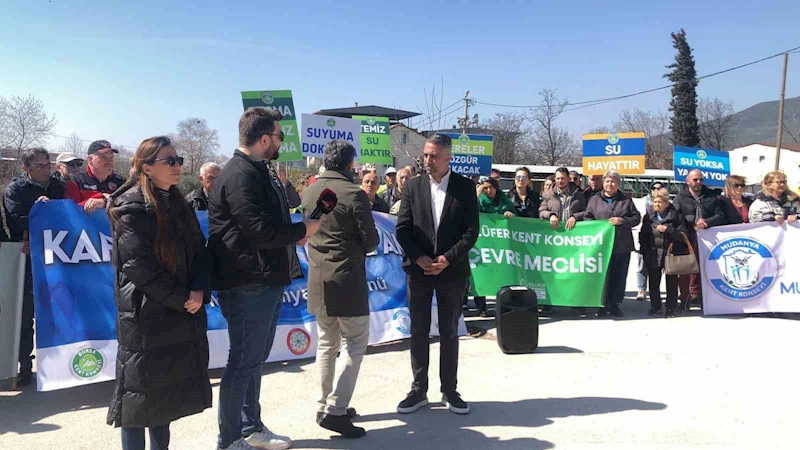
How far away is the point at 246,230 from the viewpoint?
321cm

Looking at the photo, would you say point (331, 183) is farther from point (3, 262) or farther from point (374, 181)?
point (374, 181)

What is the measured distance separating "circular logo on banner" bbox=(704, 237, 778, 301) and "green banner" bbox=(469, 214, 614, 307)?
163 cm

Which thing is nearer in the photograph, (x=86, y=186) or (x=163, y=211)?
(x=163, y=211)

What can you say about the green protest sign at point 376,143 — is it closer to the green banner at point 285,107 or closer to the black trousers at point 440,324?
the green banner at point 285,107

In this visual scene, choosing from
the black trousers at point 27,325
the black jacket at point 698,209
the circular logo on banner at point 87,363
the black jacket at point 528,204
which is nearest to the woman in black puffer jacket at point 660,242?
the black jacket at point 698,209

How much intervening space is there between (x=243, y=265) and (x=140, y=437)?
1013 millimetres

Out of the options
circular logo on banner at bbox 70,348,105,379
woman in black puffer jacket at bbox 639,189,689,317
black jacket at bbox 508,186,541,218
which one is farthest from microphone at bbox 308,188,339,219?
woman in black puffer jacket at bbox 639,189,689,317

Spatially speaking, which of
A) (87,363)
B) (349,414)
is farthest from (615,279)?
(87,363)

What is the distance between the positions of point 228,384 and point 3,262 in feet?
9.06

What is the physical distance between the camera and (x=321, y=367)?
3.98 meters

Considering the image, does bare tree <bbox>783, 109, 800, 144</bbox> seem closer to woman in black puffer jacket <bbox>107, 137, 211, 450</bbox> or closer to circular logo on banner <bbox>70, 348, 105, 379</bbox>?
circular logo on banner <bbox>70, 348, 105, 379</bbox>

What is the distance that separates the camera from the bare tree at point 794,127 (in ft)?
224

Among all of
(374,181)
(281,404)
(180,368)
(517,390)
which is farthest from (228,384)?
(374,181)

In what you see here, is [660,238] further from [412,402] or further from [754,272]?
[412,402]
